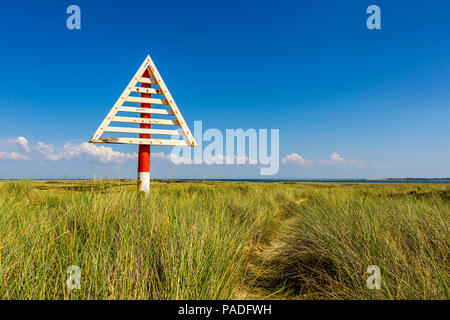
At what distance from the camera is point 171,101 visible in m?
5.59

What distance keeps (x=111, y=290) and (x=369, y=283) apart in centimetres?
223

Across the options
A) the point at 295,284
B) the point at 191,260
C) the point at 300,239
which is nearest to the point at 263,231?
the point at 300,239

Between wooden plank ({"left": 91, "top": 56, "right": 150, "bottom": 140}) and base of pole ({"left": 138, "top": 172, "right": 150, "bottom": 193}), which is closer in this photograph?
wooden plank ({"left": 91, "top": 56, "right": 150, "bottom": 140})

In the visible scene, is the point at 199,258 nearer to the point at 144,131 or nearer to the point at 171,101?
the point at 144,131

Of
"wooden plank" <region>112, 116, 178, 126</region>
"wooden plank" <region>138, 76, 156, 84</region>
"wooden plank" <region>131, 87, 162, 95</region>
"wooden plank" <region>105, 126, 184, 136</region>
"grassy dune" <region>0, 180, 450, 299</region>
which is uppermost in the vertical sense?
"wooden plank" <region>138, 76, 156, 84</region>

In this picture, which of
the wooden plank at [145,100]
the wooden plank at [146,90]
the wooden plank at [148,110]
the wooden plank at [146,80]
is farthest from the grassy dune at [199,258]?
A: the wooden plank at [146,80]

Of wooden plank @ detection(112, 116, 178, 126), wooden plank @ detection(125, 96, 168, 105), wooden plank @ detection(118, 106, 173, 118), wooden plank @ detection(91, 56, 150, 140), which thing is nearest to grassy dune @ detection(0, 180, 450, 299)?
wooden plank @ detection(91, 56, 150, 140)

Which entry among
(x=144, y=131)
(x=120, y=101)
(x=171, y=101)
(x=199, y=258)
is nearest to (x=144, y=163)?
(x=144, y=131)

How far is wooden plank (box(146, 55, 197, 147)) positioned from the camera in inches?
217

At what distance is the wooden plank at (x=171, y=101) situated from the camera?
550 cm

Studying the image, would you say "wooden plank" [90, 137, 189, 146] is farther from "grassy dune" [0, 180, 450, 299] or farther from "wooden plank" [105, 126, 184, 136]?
"grassy dune" [0, 180, 450, 299]
